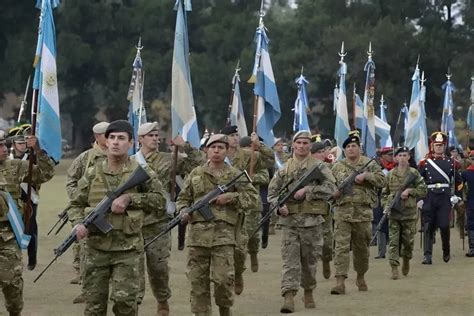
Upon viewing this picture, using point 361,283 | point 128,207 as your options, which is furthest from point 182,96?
point 128,207

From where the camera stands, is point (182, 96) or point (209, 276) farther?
point (182, 96)

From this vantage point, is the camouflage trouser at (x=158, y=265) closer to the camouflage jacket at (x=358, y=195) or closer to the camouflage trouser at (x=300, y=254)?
the camouflage trouser at (x=300, y=254)

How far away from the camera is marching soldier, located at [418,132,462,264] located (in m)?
15.8

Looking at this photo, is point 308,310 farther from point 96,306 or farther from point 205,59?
point 205,59

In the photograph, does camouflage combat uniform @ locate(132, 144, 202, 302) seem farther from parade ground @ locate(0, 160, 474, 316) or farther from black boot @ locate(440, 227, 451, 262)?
black boot @ locate(440, 227, 451, 262)

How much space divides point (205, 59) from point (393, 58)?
1011 centimetres

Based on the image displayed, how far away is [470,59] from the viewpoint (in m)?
49.9

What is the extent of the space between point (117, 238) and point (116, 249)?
0.08 m

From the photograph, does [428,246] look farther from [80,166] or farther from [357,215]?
[80,166]

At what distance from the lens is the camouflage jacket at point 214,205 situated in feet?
30.7

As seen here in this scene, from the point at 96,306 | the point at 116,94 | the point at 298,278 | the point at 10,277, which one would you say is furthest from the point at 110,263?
the point at 116,94

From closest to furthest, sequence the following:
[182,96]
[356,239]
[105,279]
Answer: [105,279]
[356,239]
[182,96]

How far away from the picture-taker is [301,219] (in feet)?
35.7

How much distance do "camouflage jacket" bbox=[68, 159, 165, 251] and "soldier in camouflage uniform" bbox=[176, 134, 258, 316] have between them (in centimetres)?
140
